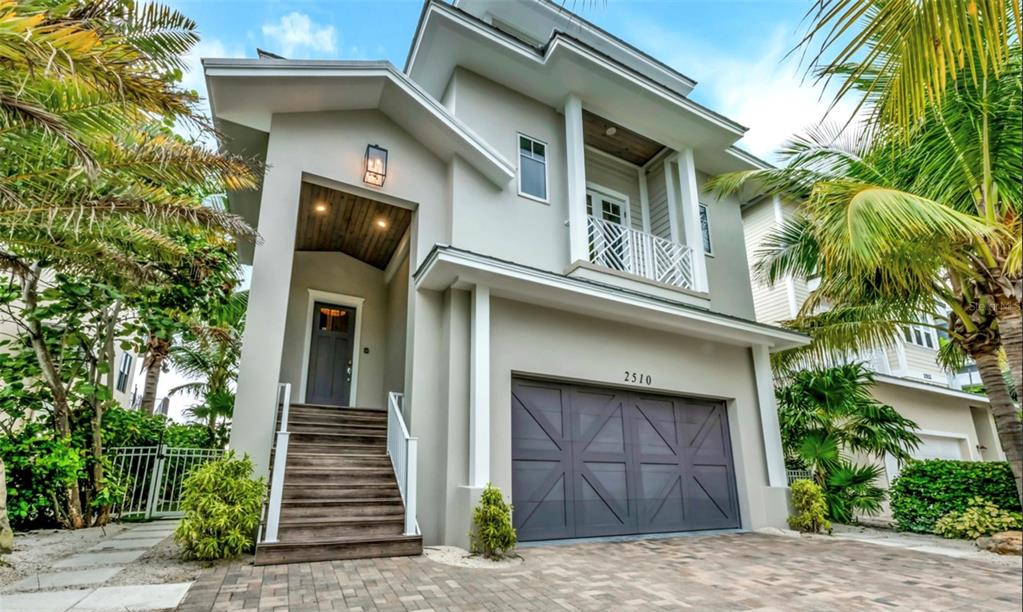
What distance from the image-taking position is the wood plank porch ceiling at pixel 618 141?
375 inches

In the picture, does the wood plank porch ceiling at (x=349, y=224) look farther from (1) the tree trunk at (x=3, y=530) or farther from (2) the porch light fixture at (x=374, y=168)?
(1) the tree trunk at (x=3, y=530)

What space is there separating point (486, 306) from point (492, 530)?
2778mm

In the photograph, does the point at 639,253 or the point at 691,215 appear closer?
the point at 639,253

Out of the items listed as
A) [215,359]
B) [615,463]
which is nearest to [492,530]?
[615,463]

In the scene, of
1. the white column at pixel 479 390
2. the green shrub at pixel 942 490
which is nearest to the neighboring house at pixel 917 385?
the green shrub at pixel 942 490

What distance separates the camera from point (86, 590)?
400cm

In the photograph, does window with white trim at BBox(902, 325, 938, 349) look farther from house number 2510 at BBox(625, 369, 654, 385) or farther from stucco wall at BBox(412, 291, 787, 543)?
house number 2510 at BBox(625, 369, 654, 385)

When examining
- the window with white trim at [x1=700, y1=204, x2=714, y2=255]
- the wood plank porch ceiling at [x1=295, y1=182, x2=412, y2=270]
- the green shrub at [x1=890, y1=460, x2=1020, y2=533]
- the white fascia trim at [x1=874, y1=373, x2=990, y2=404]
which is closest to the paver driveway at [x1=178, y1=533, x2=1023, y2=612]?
the green shrub at [x1=890, y1=460, x2=1020, y2=533]

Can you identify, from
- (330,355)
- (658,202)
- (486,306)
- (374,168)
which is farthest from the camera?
(658,202)

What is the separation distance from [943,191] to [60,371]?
9.99m

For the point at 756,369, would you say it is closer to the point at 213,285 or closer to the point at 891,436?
the point at 891,436

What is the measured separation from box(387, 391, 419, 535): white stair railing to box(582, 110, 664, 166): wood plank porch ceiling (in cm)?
613

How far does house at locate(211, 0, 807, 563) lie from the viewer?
638 centimetres

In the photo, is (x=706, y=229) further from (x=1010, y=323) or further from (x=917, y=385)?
(x=1010, y=323)
